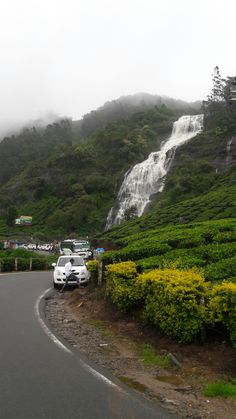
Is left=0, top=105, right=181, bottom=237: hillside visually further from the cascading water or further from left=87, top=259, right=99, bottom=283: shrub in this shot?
left=87, top=259, right=99, bottom=283: shrub

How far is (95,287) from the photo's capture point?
1533 centimetres

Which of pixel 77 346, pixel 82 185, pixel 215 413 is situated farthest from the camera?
pixel 82 185

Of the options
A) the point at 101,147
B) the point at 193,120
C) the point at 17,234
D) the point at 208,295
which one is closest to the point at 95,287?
the point at 208,295

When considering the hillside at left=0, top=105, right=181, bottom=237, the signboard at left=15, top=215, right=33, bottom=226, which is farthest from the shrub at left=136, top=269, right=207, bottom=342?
the signboard at left=15, top=215, right=33, bottom=226

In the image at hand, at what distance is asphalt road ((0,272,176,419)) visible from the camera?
4.98m

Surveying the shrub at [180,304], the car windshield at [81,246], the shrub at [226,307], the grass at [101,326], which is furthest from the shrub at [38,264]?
the shrub at [226,307]

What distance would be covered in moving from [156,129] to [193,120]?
45.9 ft

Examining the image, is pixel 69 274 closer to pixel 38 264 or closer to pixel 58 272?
pixel 58 272

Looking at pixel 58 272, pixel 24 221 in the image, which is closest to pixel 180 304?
pixel 58 272

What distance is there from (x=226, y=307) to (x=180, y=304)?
0.97m

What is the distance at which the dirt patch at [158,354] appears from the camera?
557 cm

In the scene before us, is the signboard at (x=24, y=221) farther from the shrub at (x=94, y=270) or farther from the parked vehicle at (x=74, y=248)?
the shrub at (x=94, y=270)

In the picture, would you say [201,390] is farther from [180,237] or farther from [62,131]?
[62,131]

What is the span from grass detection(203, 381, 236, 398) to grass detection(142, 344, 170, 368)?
4.05 feet
